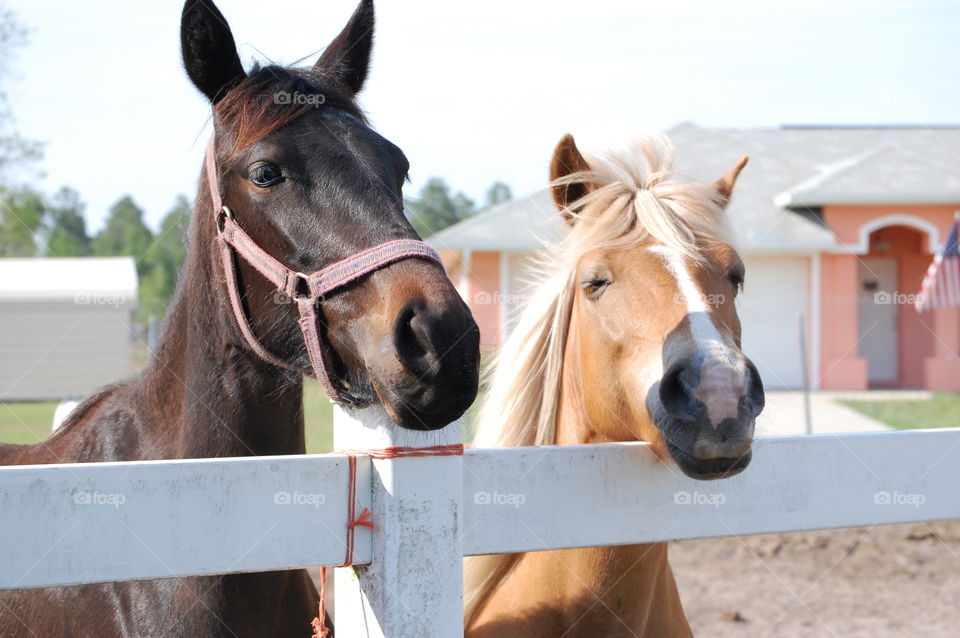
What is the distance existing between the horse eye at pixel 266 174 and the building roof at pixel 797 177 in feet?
45.1

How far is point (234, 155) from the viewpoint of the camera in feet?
6.55

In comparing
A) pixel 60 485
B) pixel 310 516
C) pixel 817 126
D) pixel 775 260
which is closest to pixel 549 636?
pixel 310 516

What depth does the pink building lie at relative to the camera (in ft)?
57.7

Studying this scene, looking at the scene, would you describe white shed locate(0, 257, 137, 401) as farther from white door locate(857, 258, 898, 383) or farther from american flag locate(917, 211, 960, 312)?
american flag locate(917, 211, 960, 312)

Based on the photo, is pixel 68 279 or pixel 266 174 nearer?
pixel 266 174

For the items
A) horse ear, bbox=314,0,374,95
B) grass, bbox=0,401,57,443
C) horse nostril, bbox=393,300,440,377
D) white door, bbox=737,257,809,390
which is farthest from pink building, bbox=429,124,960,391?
horse nostril, bbox=393,300,440,377

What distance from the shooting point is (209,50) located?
2.07 meters

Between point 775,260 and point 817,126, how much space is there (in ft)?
29.5
